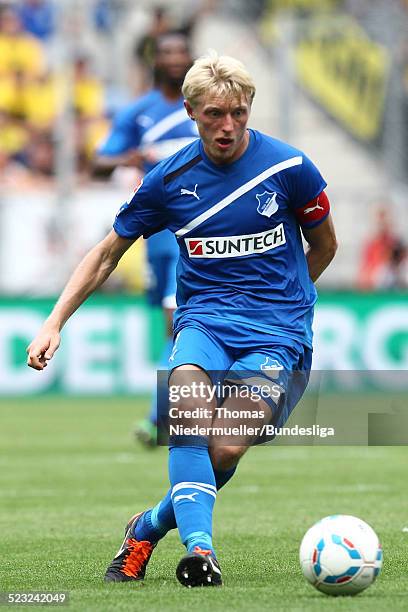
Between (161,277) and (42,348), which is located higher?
(161,277)

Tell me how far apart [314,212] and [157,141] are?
5.58 m

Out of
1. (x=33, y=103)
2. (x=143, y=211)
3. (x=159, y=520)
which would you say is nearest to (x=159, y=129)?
(x=143, y=211)

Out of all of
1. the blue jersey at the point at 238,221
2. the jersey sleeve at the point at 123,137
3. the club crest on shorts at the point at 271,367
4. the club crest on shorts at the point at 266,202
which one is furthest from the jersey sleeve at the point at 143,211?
the jersey sleeve at the point at 123,137

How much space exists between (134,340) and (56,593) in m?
11.4

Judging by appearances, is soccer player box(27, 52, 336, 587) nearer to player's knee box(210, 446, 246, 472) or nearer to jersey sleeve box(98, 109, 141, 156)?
player's knee box(210, 446, 246, 472)

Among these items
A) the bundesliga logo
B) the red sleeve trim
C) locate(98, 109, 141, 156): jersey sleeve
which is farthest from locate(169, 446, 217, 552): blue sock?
locate(98, 109, 141, 156): jersey sleeve

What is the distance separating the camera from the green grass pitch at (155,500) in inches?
198

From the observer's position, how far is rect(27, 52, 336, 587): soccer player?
5.29 meters

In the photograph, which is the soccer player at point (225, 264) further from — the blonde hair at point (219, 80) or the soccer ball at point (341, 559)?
the soccer ball at point (341, 559)

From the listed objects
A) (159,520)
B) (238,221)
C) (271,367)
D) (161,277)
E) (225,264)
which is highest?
(161,277)

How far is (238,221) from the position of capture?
18.1 ft

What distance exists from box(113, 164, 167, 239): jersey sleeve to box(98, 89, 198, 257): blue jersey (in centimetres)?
530

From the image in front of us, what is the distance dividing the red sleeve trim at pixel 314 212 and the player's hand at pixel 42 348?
110cm

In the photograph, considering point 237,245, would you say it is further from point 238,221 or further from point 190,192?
point 190,192
